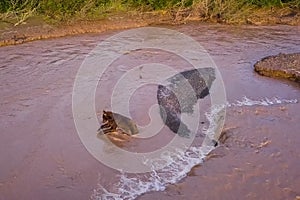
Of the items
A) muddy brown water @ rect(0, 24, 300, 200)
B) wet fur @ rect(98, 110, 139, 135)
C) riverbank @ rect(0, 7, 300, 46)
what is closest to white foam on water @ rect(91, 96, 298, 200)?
muddy brown water @ rect(0, 24, 300, 200)

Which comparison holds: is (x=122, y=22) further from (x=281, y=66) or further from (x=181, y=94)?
(x=181, y=94)

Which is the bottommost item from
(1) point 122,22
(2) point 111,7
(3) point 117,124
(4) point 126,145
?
(4) point 126,145

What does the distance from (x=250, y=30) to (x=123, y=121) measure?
8.89m

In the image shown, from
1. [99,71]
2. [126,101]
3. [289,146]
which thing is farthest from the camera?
[99,71]

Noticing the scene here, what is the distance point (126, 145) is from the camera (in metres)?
7.09

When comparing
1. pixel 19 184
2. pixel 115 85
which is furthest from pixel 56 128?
pixel 115 85

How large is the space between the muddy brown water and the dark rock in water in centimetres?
26

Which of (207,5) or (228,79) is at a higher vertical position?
(207,5)

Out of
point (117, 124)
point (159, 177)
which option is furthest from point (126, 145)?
point (159, 177)

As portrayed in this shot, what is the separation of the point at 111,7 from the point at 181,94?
8.40m

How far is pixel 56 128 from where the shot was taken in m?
7.67

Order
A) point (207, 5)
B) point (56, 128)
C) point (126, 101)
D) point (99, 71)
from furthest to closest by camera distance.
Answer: point (207, 5) → point (99, 71) → point (126, 101) → point (56, 128)

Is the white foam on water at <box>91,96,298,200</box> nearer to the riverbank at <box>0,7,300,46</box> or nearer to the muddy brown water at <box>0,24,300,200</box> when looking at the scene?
the muddy brown water at <box>0,24,300,200</box>

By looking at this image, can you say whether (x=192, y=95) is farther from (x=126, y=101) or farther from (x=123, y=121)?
(x=123, y=121)
